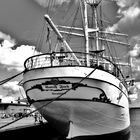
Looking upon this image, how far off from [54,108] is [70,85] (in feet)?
4.73

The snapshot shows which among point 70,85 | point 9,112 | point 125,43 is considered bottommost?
point 9,112

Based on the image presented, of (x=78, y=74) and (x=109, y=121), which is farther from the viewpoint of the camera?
(x=109, y=121)

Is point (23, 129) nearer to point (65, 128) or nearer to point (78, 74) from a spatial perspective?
point (65, 128)

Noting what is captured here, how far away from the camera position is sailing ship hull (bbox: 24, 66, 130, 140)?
9.38 metres

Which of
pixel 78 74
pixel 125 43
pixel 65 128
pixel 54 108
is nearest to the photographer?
pixel 78 74

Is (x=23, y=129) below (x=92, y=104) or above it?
below

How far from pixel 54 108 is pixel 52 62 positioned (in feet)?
6.71

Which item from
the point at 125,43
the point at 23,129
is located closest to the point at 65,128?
the point at 23,129

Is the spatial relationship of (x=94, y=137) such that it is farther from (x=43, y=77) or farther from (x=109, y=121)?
(x=43, y=77)

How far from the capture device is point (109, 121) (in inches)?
424

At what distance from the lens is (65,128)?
1066cm

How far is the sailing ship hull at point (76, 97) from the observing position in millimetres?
9375

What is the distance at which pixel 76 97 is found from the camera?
9.44 m

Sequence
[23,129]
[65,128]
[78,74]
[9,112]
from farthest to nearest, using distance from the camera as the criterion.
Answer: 1. [9,112]
2. [23,129]
3. [65,128]
4. [78,74]
